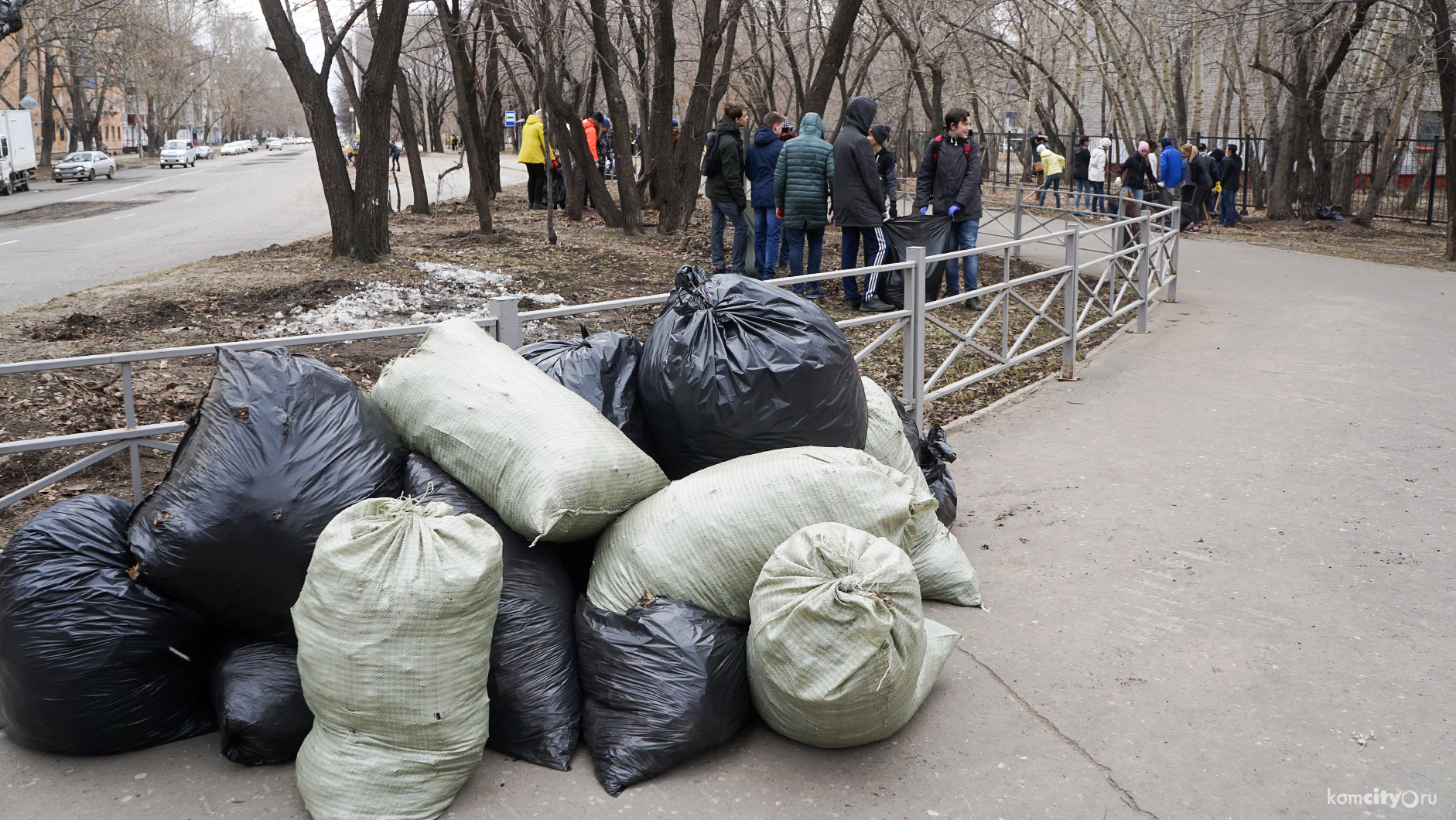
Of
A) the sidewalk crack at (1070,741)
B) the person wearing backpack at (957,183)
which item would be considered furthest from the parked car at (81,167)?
the sidewalk crack at (1070,741)

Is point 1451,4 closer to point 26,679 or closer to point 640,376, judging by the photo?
point 640,376

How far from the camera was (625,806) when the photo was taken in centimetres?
246

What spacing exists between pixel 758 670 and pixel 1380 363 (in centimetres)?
696

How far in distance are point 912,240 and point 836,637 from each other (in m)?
6.94

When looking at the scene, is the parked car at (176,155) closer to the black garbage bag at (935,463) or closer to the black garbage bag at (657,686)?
the black garbage bag at (935,463)

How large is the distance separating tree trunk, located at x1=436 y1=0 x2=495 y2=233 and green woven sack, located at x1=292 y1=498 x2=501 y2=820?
12.2 meters

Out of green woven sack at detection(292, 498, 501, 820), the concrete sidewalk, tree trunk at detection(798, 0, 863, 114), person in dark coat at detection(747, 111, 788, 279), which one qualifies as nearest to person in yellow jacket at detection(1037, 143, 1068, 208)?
tree trunk at detection(798, 0, 863, 114)

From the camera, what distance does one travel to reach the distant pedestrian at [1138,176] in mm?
17422

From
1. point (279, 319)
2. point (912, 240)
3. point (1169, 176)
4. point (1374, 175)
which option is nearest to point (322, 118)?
point (279, 319)

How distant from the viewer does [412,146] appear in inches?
644

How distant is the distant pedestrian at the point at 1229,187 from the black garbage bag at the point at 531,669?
20677 mm

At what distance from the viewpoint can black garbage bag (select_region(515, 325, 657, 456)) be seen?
3.33m

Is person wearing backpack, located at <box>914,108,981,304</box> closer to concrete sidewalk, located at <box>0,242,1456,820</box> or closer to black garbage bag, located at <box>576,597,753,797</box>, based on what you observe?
concrete sidewalk, located at <box>0,242,1456,820</box>

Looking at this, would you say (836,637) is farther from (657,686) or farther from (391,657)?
(391,657)
